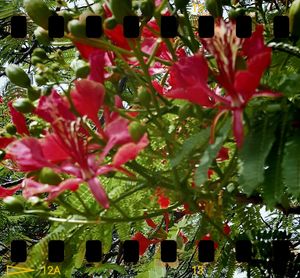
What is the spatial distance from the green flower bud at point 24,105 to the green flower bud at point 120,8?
0.21 metres

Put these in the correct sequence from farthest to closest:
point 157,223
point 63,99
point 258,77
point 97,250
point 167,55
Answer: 1. point 157,223
2. point 97,250
3. point 167,55
4. point 63,99
5. point 258,77

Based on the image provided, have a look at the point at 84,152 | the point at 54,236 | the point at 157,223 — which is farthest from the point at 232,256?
the point at 84,152

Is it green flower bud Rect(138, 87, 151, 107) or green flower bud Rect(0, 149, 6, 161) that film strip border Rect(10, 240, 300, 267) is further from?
green flower bud Rect(138, 87, 151, 107)

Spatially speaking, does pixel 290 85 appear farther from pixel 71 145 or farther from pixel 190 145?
pixel 71 145

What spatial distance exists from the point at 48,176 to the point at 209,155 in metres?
0.24

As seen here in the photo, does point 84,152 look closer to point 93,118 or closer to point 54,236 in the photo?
point 93,118

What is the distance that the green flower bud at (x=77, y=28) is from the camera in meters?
0.90

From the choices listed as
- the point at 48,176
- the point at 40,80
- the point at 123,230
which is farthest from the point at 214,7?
the point at 123,230

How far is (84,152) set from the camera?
909 millimetres

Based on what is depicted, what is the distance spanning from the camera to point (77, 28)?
90 cm

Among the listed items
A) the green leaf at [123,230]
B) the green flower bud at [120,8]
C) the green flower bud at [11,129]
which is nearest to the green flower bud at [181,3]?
the green flower bud at [120,8]

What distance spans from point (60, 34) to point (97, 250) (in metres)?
0.48

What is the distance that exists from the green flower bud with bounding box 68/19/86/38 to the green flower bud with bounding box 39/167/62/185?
0.64 feet

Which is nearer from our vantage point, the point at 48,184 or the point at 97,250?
the point at 48,184
